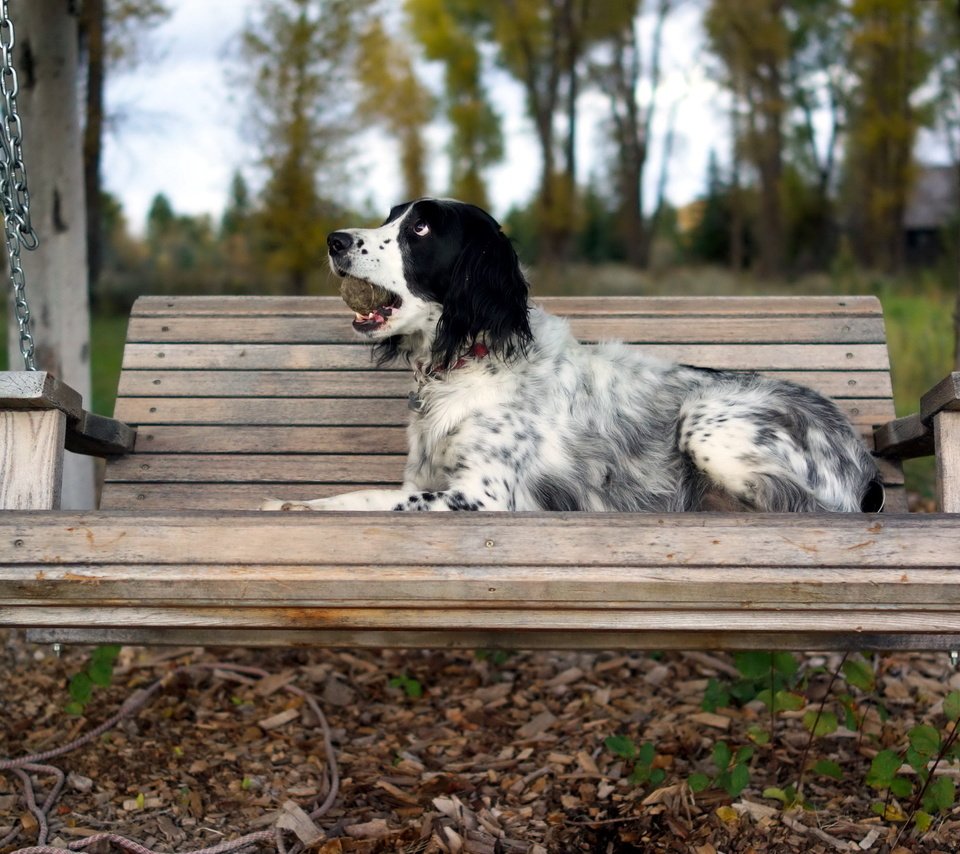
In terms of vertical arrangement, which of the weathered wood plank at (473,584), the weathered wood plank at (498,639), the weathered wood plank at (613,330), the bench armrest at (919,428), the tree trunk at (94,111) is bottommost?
the weathered wood plank at (498,639)

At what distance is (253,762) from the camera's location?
10.4ft

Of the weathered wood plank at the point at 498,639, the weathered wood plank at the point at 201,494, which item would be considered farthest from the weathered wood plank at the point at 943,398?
the weathered wood plank at the point at 201,494

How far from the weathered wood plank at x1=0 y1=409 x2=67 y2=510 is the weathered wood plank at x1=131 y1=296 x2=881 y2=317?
1040 millimetres

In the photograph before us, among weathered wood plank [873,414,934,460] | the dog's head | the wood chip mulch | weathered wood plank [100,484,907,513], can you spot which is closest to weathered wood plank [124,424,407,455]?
weathered wood plank [100,484,907,513]

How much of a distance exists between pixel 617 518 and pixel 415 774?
152 centimetres

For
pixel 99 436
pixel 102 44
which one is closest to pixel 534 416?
pixel 99 436

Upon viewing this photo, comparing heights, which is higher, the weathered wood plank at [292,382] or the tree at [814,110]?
the tree at [814,110]

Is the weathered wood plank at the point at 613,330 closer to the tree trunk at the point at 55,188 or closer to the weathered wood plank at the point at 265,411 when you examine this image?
the weathered wood plank at the point at 265,411

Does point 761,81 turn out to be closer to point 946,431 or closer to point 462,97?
point 462,97

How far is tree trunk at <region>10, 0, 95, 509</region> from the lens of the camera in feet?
13.5

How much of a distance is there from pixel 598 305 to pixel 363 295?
897 mm

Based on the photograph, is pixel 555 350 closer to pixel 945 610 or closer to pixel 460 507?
pixel 460 507

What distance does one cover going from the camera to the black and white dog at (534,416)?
2.67 metres

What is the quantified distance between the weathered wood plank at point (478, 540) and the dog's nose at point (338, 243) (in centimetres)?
97
